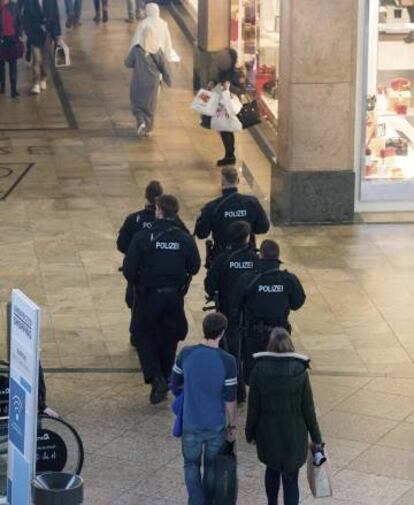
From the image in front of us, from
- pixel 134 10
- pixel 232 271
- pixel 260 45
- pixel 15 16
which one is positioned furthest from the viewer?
pixel 134 10

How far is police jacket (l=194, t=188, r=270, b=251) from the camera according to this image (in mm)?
14734

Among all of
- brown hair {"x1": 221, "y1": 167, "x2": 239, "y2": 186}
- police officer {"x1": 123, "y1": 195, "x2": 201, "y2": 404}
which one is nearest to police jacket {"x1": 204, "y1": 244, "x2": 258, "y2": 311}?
police officer {"x1": 123, "y1": 195, "x2": 201, "y2": 404}

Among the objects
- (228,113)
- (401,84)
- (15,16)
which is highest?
(401,84)

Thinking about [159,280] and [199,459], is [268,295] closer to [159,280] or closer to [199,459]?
[159,280]

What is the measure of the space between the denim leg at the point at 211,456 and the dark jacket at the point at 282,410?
0.73 ft

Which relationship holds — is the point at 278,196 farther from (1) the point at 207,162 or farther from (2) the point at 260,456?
(2) the point at 260,456

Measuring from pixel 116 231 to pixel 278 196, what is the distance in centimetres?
196

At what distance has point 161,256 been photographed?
13.5 m

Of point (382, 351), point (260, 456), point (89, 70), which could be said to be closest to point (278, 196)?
point (382, 351)

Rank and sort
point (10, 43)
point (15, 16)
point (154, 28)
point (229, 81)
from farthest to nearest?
point (15, 16), point (10, 43), point (154, 28), point (229, 81)

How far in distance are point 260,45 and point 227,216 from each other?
10.6 meters

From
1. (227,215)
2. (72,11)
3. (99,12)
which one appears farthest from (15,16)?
(227,215)

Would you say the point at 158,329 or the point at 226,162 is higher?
the point at 158,329

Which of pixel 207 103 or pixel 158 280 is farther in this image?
pixel 207 103
